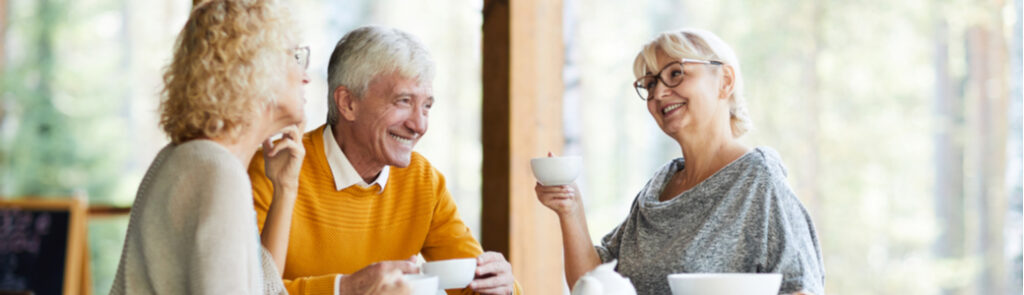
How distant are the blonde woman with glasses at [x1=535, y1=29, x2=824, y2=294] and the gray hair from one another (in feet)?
1.29

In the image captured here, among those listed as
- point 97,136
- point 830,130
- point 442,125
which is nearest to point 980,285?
point 830,130

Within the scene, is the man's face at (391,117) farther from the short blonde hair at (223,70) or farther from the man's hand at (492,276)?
the short blonde hair at (223,70)

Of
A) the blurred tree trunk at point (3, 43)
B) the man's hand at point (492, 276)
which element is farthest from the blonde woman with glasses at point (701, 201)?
the blurred tree trunk at point (3, 43)

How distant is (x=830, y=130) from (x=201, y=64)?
15.5 feet

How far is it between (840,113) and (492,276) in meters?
4.17

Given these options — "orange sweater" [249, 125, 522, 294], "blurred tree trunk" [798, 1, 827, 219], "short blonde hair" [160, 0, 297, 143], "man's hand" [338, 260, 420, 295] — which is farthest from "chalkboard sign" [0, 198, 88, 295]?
"blurred tree trunk" [798, 1, 827, 219]

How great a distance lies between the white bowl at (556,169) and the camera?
1707 millimetres

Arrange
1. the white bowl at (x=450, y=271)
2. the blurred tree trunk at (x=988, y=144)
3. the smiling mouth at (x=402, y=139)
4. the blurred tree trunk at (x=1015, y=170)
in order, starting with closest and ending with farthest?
the white bowl at (x=450, y=271) < the smiling mouth at (x=402, y=139) < the blurred tree trunk at (x=1015, y=170) < the blurred tree trunk at (x=988, y=144)

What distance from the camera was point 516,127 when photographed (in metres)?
2.24

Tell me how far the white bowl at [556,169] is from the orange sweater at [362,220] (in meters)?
0.31

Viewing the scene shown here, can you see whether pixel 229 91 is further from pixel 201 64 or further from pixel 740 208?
pixel 740 208

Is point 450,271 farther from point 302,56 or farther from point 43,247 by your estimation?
point 43,247

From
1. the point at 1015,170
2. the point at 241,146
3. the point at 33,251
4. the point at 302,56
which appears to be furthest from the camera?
the point at 1015,170

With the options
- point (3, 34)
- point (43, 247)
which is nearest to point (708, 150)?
point (43, 247)
